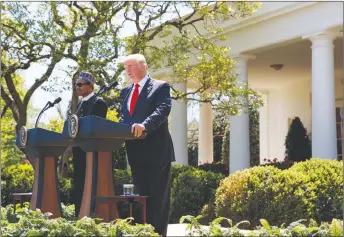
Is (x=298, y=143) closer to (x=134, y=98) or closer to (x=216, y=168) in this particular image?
(x=216, y=168)

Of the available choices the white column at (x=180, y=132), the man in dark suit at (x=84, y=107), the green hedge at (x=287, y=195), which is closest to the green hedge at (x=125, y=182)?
the green hedge at (x=287, y=195)

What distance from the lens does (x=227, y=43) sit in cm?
1583

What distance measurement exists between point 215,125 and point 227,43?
44.2 feet

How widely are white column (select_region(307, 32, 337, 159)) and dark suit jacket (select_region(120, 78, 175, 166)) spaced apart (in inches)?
348

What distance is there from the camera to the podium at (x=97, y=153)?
14.3 feet

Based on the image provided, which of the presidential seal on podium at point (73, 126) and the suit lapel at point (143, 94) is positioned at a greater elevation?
the suit lapel at point (143, 94)

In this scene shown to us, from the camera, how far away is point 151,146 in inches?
185

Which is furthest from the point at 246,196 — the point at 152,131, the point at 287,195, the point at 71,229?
the point at 71,229

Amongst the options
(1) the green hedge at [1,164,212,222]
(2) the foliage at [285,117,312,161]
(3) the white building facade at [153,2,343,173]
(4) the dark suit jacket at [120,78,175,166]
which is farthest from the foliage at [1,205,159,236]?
(2) the foliage at [285,117,312,161]

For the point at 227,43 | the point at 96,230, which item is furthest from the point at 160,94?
the point at 227,43

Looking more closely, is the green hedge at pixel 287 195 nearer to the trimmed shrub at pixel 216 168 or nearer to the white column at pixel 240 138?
the white column at pixel 240 138

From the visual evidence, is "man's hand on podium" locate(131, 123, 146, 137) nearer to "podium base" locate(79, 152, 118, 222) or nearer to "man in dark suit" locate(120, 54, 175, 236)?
"man in dark suit" locate(120, 54, 175, 236)

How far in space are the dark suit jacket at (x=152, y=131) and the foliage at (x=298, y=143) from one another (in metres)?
15.2

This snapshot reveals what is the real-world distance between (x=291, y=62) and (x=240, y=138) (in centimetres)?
405
